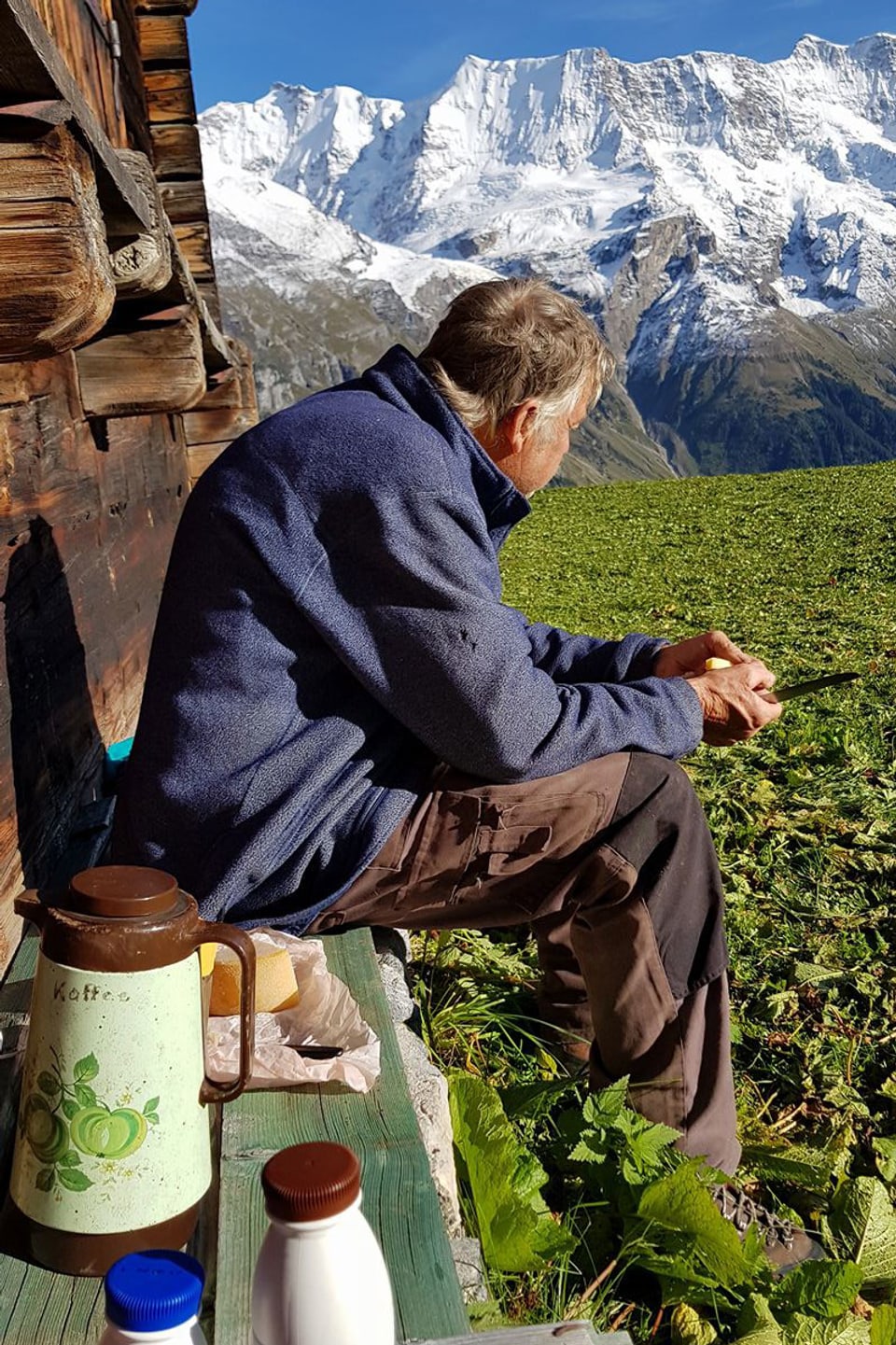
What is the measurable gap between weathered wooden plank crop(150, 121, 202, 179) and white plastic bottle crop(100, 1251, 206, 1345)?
6.29 m

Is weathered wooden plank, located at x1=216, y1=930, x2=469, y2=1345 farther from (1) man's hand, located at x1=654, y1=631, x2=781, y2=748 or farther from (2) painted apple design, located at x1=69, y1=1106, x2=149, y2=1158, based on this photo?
(1) man's hand, located at x1=654, y1=631, x2=781, y2=748

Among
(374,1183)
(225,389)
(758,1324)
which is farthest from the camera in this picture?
(225,389)

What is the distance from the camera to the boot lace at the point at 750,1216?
106 inches

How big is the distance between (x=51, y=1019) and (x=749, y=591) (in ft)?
32.7

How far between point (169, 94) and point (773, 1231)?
243 inches

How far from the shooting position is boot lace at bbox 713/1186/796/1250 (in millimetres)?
2701

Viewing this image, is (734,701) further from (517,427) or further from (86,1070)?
(86,1070)

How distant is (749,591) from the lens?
11008mm

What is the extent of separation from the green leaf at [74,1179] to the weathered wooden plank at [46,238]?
1247 millimetres

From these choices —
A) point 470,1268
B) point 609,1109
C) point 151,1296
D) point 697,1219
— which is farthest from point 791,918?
point 151,1296

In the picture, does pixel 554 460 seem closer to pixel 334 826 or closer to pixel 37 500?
pixel 334 826

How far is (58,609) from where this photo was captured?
347cm

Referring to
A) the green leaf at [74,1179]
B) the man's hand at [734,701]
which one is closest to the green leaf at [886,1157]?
the man's hand at [734,701]

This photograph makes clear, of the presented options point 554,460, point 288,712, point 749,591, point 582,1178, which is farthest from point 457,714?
point 749,591
